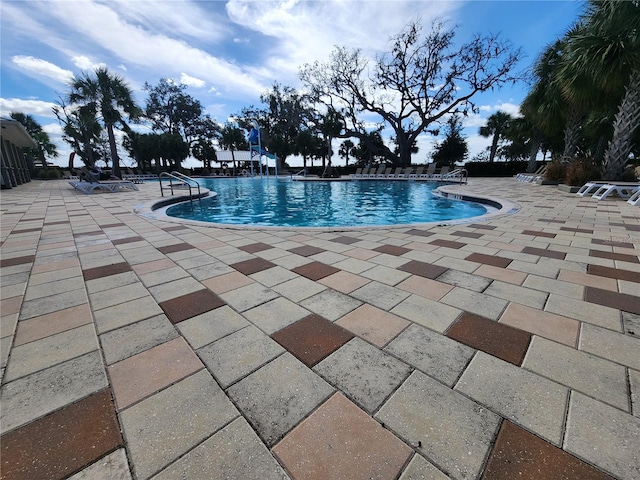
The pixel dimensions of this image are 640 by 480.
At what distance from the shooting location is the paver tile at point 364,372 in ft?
4.35

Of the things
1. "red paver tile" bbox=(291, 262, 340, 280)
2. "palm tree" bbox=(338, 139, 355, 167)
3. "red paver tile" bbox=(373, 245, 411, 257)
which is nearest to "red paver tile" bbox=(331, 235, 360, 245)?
"red paver tile" bbox=(373, 245, 411, 257)

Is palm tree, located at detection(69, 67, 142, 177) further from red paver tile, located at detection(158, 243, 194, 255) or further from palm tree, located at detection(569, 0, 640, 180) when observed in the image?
palm tree, located at detection(569, 0, 640, 180)

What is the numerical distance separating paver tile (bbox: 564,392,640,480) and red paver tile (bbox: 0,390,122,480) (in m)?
1.85

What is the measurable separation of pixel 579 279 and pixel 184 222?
19.7 ft

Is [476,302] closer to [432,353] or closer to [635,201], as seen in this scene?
Answer: [432,353]

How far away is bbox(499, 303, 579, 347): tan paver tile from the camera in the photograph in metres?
1.75

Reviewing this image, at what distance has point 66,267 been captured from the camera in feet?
9.94

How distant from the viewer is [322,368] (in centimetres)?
151

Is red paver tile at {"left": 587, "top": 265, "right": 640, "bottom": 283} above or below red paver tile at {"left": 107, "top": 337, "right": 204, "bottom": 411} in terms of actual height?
above

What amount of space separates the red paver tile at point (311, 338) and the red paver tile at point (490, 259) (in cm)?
218

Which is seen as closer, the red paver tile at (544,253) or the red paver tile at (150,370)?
the red paver tile at (150,370)

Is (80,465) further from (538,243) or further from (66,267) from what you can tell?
(538,243)

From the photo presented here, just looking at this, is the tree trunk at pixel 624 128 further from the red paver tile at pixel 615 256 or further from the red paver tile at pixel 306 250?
the red paver tile at pixel 306 250

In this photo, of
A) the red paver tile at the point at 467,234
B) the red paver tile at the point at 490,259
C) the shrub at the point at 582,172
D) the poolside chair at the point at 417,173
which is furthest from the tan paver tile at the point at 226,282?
the poolside chair at the point at 417,173
